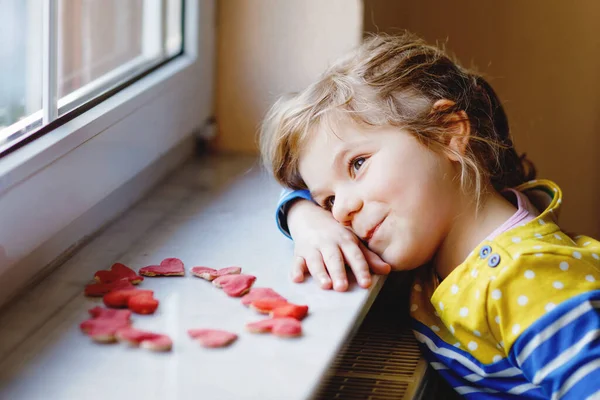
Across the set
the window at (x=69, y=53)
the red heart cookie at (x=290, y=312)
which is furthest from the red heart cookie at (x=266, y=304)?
the window at (x=69, y=53)

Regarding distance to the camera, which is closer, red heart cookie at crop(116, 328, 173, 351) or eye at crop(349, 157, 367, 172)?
red heart cookie at crop(116, 328, 173, 351)

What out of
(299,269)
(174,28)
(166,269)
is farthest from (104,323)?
(174,28)

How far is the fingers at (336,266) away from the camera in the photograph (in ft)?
3.34

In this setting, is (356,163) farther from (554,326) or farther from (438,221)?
(554,326)

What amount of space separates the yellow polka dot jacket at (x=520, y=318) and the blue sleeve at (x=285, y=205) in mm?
209

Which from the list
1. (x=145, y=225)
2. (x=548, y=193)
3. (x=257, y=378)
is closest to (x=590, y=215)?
(x=548, y=193)

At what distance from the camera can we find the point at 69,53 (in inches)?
44.8

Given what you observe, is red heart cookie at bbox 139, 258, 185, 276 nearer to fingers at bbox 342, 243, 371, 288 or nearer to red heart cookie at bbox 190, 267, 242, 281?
red heart cookie at bbox 190, 267, 242, 281

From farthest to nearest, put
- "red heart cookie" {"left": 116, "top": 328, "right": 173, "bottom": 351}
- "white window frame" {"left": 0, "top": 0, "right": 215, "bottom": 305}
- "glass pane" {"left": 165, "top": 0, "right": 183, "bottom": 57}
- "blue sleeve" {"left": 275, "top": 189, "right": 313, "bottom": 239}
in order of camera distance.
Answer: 1. "glass pane" {"left": 165, "top": 0, "right": 183, "bottom": 57}
2. "blue sleeve" {"left": 275, "top": 189, "right": 313, "bottom": 239}
3. "white window frame" {"left": 0, "top": 0, "right": 215, "bottom": 305}
4. "red heart cookie" {"left": 116, "top": 328, "right": 173, "bottom": 351}

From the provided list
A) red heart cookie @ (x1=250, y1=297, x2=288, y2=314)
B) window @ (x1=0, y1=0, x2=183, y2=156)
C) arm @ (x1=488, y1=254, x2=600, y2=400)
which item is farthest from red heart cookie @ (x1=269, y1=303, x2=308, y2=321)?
window @ (x1=0, y1=0, x2=183, y2=156)

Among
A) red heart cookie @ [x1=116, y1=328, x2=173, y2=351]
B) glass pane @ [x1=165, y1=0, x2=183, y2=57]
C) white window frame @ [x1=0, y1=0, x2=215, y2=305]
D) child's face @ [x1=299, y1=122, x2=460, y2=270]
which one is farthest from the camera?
glass pane @ [x1=165, y1=0, x2=183, y2=57]

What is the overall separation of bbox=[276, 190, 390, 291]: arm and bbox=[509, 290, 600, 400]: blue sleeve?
21 centimetres

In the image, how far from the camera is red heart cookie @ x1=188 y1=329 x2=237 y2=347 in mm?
862

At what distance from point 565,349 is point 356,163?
0.35 meters
